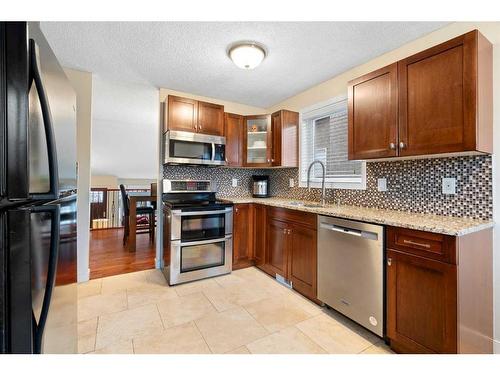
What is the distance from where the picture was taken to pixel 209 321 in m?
1.86

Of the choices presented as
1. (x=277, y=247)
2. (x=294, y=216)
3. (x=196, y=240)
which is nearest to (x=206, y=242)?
(x=196, y=240)

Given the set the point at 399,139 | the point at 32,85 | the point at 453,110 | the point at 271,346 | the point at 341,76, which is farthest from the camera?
the point at 341,76

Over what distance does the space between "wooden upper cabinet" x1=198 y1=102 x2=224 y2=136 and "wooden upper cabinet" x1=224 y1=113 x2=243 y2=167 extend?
143mm

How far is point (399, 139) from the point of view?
173 centimetres

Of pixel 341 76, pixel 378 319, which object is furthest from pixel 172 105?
pixel 378 319

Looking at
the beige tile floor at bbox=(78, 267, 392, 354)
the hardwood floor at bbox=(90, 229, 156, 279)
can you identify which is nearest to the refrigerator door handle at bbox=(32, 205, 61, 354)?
the beige tile floor at bbox=(78, 267, 392, 354)

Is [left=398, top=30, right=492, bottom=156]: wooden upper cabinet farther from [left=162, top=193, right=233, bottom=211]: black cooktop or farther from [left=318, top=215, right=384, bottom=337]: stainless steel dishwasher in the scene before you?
[left=162, top=193, right=233, bottom=211]: black cooktop

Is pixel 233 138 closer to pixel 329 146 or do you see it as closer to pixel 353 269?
pixel 329 146

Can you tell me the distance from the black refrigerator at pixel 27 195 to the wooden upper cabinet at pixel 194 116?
1.97m

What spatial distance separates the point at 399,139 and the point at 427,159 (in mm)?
368

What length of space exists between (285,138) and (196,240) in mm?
1774

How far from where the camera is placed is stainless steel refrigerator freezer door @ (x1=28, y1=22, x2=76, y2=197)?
2.38 ft

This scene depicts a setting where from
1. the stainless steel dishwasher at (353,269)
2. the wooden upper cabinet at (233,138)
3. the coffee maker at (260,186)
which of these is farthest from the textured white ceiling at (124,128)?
the stainless steel dishwasher at (353,269)

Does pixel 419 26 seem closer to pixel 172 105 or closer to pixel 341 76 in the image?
pixel 341 76
